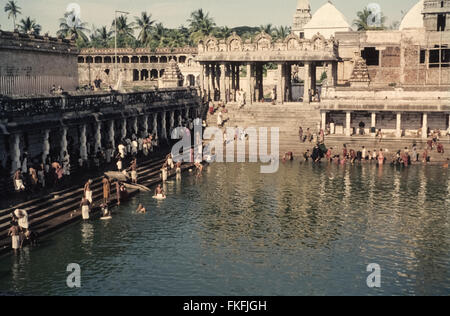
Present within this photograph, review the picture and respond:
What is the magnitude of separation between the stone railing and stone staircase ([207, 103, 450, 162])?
23.3 feet

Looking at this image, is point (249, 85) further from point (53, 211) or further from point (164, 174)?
point (53, 211)

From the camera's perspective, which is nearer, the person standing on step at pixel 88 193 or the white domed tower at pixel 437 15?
the person standing on step at pixel 88 193

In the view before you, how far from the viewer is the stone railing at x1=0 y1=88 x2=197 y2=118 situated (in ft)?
96.8

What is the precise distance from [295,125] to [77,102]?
80.8 feet

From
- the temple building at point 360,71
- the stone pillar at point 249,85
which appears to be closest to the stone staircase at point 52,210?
the temple building at point 360,71

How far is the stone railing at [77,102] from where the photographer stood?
29.5 meters

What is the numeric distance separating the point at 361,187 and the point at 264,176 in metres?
7.22

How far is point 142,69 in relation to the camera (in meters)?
107

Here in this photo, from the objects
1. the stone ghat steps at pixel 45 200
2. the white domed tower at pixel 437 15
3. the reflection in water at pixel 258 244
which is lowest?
the reflection in water at pixel 258 244

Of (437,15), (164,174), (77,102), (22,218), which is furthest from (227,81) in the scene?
(22,218)

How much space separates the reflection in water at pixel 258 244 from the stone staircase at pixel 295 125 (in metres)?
11.2

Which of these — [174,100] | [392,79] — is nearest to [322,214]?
[174,100]

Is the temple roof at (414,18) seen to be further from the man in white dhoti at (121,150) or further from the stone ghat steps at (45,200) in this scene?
the stone ghat steps at (45,200)

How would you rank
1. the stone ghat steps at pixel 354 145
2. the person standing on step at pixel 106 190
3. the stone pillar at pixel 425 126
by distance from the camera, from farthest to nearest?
1. the stone pillar at pixel 425 126
2. the stone ghat steps at pixel 354 145
3. the person standing on step at pixel 106 190
